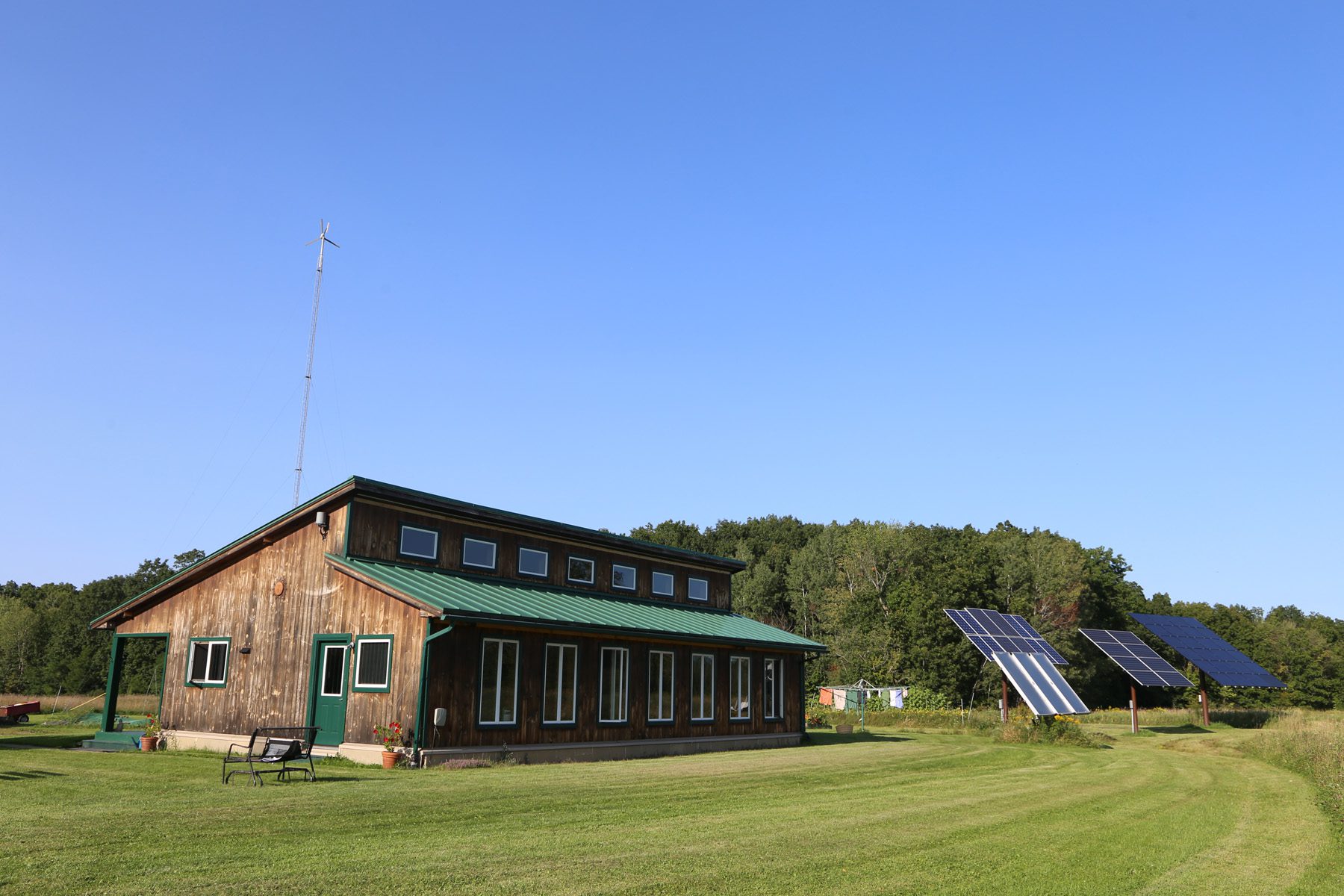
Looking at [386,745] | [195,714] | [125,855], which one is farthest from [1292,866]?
[195,714]

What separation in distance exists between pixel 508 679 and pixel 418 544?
498 centimetres

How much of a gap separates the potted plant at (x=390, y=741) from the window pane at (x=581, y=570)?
32.0ft

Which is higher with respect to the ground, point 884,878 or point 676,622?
point 676,622

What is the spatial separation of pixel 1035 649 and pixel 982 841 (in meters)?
29.8

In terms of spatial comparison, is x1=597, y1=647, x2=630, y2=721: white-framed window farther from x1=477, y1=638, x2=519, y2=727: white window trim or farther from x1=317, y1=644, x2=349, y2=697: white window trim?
x1=317, y1=644, x2=349, y2=697: white window trim

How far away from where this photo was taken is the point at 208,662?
26422 millimetres

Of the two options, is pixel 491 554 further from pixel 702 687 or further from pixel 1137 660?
pixel 1137 660

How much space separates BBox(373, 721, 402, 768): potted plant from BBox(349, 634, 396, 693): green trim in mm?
894

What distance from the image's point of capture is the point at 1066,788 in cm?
1897

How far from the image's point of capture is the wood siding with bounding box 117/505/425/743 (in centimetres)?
2252

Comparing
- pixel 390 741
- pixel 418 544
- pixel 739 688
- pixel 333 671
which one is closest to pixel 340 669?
pixel 333 671

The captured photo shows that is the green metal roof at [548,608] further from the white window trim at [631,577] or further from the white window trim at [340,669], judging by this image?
the white window trim at [340,669]

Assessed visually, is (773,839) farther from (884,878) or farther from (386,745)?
(386,745)

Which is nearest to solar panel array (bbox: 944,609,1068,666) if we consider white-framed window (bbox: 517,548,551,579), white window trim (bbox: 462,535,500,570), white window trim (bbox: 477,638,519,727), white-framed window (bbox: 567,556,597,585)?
white-framed window (bbox: 567,556,597,585)
